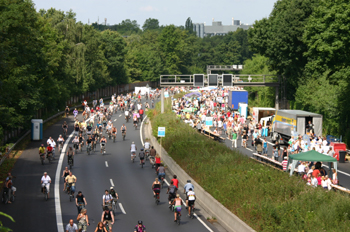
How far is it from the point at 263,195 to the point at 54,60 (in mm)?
39528

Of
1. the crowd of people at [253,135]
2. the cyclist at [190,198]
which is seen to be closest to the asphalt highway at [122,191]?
the cyclist at [190,198]

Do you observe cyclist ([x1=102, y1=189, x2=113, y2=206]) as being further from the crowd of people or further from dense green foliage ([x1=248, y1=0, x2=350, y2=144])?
dense green foliage ([x1=248, y1=0, x2=350, y2=144])

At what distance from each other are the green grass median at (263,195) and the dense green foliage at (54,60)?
12.0 m

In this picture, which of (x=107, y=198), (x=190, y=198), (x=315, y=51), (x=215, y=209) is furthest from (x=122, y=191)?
(x=315, y=51)

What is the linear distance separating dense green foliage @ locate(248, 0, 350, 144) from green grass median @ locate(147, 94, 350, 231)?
569 inches

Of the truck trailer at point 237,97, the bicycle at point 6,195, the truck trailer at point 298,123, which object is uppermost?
the truck trailer at point 237,97

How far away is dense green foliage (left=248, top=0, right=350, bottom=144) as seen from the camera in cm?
3925

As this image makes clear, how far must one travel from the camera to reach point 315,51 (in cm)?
4256

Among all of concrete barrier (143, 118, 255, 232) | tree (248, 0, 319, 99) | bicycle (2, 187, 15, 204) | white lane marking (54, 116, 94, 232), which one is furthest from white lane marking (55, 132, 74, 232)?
tree (248, 0, 319, 99)

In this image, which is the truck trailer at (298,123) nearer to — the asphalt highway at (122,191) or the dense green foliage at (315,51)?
the dense green foliage at (315,51)

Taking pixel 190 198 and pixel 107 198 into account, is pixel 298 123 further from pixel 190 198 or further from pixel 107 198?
pixel 107 198

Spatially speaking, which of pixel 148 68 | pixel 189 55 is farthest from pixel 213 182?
pixel 189 55

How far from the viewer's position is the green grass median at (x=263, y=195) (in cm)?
1689

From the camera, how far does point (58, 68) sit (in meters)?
60.1
